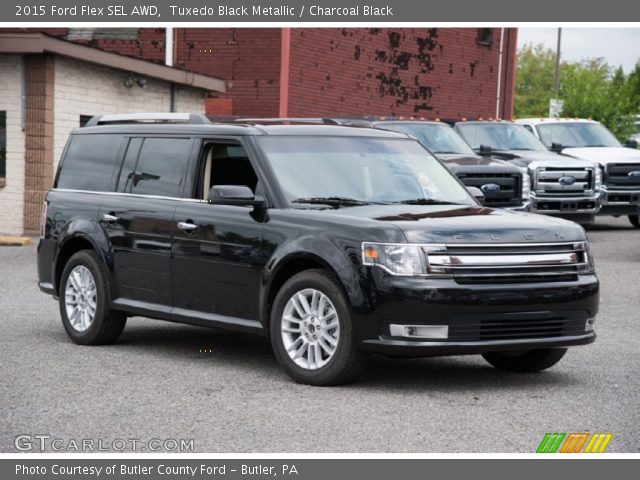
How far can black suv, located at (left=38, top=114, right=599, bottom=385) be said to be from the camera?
827cm

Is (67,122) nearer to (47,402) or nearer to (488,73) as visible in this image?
(47,402)

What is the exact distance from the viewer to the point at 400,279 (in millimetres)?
8227

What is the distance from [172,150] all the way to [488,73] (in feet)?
104

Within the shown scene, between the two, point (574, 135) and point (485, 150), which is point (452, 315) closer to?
point (485, 150)

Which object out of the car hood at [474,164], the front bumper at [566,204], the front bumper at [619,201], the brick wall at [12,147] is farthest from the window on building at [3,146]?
the front bumper at [619,201]

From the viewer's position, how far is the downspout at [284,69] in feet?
101

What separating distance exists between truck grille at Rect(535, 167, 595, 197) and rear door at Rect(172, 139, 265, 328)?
44.4 ft

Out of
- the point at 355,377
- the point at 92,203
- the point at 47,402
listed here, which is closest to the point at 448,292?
the point at 355,377

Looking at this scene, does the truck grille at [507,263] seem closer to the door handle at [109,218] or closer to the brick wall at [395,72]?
the door handle at [109,218]

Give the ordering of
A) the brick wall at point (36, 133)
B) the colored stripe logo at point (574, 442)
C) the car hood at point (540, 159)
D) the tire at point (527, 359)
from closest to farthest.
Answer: the colored stripe logo at point (574, 442), the tire at point (527, 359), the car hood at point (540, 159), the brick wall at point (36, 133)

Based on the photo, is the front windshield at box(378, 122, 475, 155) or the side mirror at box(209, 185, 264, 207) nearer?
the side mirror at box(209, 185, 264, 207)

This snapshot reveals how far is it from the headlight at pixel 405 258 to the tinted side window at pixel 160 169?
7.56 feet

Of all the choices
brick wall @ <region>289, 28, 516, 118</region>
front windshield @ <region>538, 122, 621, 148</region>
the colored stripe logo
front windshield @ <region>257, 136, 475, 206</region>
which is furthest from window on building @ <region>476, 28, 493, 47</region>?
the colored stripe logo

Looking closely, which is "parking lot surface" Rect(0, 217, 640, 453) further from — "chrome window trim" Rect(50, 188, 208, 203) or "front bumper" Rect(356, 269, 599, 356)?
"chrome window trim" Rect(50, 188, 208, 203)
